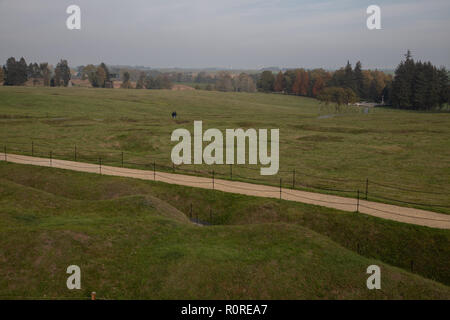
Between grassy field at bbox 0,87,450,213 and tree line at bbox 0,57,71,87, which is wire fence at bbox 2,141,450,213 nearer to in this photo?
grassy field at bbox 0,87,450,213

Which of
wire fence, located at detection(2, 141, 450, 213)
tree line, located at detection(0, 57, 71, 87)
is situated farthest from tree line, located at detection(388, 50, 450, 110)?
tree line, located at detection(0, 57, 71, 87)

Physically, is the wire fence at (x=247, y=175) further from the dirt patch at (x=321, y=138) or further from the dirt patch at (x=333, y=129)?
the dirt patch at (x=333, y=129)

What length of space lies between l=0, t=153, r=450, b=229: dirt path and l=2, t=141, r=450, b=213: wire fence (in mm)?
249

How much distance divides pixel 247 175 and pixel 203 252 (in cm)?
1716

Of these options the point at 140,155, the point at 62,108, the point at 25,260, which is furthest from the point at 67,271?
the point at 62,108

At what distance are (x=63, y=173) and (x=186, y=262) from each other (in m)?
19.7

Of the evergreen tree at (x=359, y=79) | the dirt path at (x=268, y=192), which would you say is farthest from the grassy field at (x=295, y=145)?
the evergreen tree at (x=359, y=79)

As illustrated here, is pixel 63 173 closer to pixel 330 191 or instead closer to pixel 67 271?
pixel 67 271

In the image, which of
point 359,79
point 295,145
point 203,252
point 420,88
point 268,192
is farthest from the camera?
point 359,79

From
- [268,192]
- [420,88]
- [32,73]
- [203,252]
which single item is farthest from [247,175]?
[32,73]

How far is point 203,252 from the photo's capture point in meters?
16.2

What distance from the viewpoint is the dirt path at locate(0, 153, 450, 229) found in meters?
22.2

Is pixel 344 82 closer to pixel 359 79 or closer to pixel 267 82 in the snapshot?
pixel 359 79
